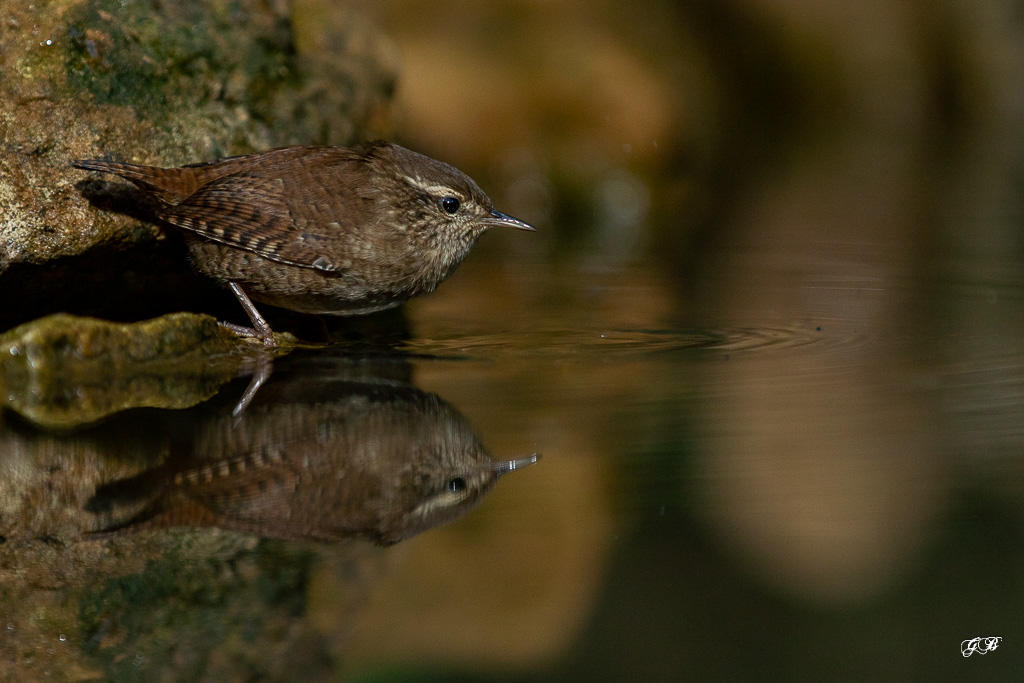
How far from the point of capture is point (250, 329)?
18.0ft

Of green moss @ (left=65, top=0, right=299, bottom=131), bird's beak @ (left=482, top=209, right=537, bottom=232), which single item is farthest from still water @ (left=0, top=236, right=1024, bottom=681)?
green moss @ (left=65, top=0, right=299, bottom=131)

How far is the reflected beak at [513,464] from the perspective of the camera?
3.50 m

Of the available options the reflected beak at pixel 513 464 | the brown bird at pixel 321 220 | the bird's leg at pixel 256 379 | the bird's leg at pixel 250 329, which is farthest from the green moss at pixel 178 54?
the reflected beak at pixel 513 464

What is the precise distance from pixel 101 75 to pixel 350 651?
11.9 feet

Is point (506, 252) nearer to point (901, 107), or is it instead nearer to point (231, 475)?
point (231, 475)

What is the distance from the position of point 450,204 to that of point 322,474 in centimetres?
232

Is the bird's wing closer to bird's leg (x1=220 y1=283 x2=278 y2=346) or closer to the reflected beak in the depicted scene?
bird's leg (x1=220 y1=283 x2=278 y2=346)

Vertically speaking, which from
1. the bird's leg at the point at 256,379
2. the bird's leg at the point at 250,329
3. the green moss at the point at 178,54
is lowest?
the bird's leg at the point at 256,379

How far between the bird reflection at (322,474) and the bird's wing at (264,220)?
0.98m

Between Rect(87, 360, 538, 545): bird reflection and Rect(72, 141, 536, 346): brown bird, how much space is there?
1004 mm

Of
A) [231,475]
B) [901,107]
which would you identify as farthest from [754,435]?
[901,107]

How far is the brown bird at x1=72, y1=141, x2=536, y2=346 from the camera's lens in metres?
5.10
